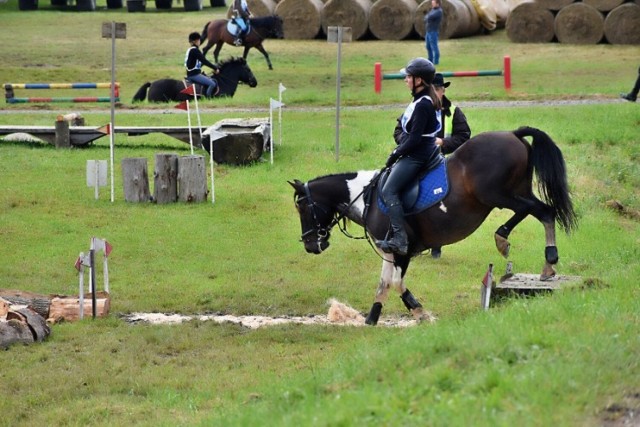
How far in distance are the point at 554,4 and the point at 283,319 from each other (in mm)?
28760

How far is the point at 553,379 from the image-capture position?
7996 millimetres

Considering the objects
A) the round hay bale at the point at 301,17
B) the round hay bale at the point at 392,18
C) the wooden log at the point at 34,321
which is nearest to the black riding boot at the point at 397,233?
the wooden log at the point at 34,321

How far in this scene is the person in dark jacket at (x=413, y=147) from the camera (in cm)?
1272

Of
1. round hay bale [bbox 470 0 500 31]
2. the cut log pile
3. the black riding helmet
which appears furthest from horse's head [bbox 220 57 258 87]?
the black riding helmet

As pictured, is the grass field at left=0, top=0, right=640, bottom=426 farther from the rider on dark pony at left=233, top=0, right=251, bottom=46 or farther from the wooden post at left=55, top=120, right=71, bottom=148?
the rider on dark pony at left=233, top=0, right=251, bottom=46

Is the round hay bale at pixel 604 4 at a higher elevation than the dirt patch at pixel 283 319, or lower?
higher

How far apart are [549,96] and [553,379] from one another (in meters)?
22.7

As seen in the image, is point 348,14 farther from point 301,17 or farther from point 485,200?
point 485,200

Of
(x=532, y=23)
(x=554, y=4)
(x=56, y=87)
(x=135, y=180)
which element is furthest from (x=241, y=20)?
(x=135, y=180)

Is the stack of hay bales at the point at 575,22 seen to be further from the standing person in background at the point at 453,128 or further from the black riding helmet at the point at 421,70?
the black riding helmet at the point at 421,70

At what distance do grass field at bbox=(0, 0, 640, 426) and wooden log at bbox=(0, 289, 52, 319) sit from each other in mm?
666

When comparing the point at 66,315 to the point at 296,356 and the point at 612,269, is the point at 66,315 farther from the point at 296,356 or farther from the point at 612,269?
the point at 612,269

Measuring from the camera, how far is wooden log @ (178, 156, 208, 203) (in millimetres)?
20266

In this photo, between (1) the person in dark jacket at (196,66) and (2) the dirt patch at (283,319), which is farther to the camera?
(1) the person in dark jacket at (196,66)
